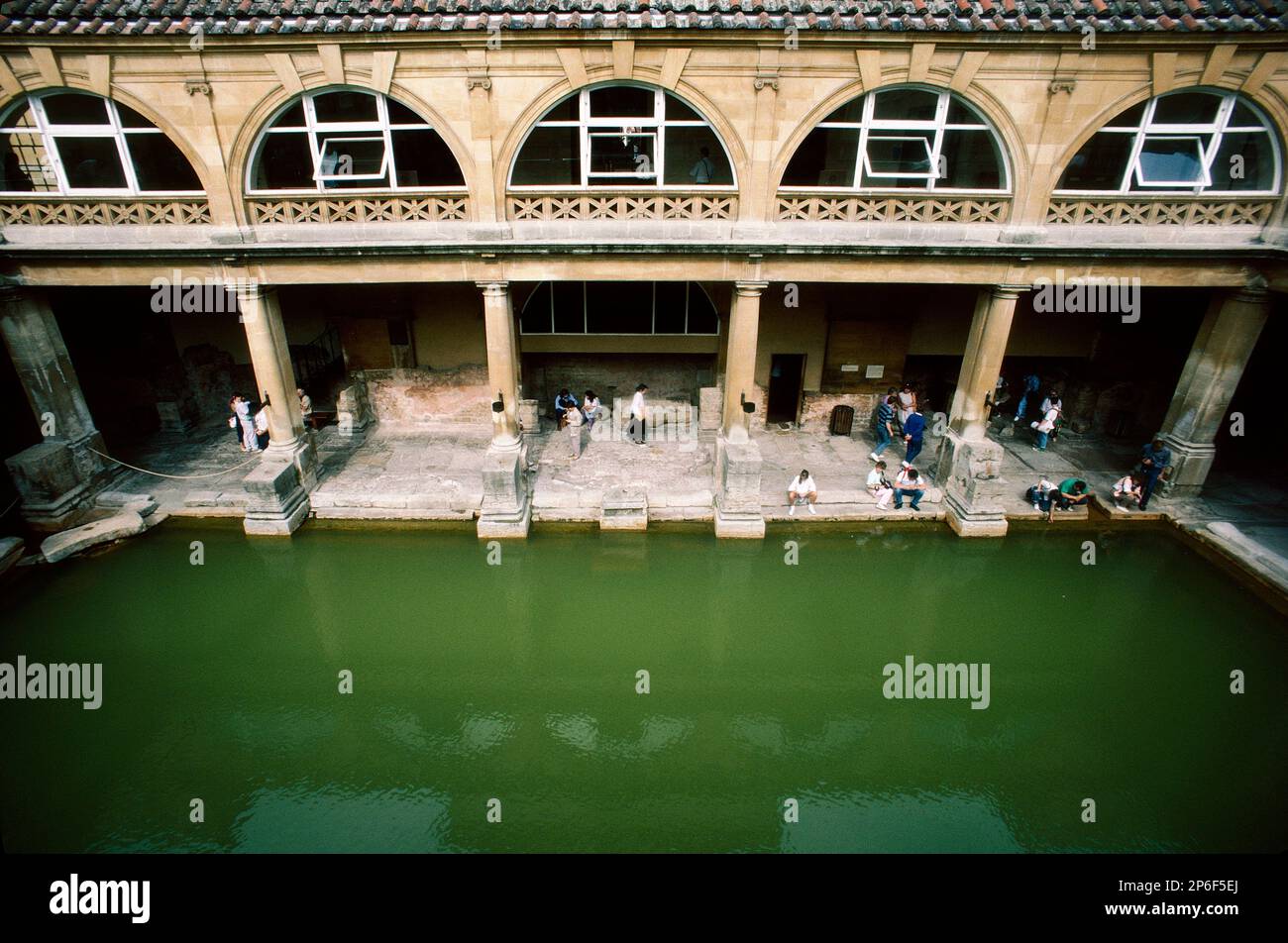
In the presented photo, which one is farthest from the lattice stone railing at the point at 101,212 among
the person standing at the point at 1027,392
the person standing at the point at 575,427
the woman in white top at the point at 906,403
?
the person standing at the point at 1027,392

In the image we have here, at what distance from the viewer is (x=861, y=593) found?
11.0m

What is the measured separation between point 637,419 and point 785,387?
378cm

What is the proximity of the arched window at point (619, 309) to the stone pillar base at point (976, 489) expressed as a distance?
232 inches

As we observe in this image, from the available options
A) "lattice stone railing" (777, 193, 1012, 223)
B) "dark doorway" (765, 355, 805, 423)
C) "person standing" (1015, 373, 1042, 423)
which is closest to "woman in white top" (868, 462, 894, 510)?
"dark doorway" (765, 355, 805, 423)

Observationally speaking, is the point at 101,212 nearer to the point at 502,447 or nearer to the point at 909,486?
the point at 502,447

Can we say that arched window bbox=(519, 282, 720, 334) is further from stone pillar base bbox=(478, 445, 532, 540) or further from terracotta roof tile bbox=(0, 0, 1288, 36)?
terracotta roof tile bbox=(0, 0, 1288, 36)

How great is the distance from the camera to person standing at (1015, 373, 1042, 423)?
1554 cm

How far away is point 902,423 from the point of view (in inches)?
598

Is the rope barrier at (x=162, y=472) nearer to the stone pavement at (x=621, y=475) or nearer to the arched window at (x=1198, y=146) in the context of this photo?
the stone pavement at (x=621, y=475)

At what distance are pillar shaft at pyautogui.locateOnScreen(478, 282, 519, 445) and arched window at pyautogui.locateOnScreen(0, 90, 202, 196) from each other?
5.32m

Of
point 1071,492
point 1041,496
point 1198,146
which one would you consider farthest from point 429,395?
point 1198,146

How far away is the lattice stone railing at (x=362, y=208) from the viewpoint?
11141mm

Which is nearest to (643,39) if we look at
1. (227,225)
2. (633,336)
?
(633,336)

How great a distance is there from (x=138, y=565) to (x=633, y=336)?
1038 cm
